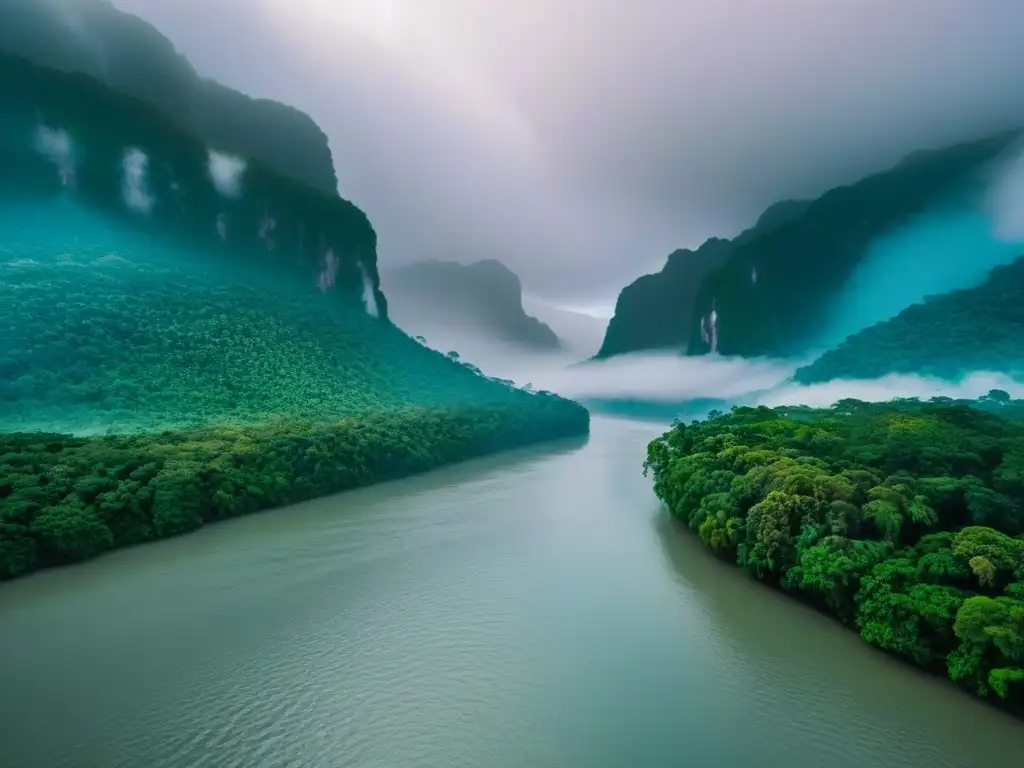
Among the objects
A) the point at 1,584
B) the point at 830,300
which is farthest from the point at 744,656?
the point at 830,300

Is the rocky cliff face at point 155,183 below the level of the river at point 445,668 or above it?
above

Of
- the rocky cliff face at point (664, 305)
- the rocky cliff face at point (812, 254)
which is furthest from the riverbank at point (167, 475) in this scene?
the rocky cliff face at point (664, 305)

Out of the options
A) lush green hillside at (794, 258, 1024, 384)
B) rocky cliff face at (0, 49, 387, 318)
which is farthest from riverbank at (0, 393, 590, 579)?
lush green hillside at (794, 258, 1024, 384)

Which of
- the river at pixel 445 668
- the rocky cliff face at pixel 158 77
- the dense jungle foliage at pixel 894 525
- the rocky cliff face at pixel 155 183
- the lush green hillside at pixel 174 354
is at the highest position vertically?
the rocky cliff face at pixel 158 77

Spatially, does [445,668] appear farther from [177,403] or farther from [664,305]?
[664,305]

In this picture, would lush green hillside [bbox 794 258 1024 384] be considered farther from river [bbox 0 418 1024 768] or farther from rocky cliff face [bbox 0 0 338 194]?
rocky cliff face [bbox 0 0 338 194]

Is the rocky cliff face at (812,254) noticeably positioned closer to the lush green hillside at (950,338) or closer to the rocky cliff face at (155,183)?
the lush green hillside at (950,338)

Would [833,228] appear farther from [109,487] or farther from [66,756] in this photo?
[66,756]
